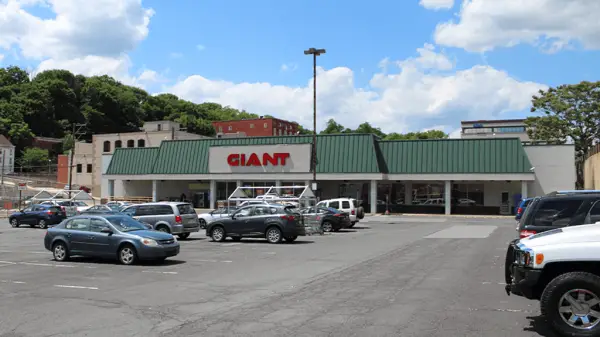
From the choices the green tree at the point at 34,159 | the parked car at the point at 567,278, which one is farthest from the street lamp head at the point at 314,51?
the green tree at the point at 34,159

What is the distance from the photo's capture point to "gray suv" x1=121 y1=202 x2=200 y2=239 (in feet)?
79.3

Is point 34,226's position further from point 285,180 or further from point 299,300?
point 299,300

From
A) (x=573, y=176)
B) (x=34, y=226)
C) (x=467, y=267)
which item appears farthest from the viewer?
(x=573, y=176)

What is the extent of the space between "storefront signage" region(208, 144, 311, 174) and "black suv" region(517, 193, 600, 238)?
4385 cm

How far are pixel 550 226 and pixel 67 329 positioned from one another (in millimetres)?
8713

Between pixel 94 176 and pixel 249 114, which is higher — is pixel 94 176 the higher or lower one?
the lower one

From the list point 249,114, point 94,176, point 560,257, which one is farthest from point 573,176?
point 249,114

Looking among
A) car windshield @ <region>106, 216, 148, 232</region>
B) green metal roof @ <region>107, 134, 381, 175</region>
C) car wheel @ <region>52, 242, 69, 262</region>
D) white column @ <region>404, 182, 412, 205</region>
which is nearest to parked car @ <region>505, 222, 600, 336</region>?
car windshield @ <region>106, 216, 148, 232</region>

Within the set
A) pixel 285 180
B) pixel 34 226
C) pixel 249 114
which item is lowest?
pixel 34 226

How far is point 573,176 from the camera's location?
50.2 metres

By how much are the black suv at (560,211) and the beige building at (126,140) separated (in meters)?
65.1

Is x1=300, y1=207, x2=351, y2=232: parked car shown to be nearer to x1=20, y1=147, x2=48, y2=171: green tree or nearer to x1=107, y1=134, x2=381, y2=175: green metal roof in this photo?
x1=107, y1=134, x2=381, y2=175: green metal roof

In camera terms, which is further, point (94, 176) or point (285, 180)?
point (94, 176)

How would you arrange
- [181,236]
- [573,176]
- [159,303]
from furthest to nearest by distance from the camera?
[573,176]
[181,236]
[159,303]
